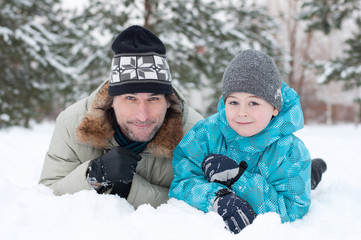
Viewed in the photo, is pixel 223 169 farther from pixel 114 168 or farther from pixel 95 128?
pixel 95 128

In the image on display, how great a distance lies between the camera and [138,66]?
2.29 m

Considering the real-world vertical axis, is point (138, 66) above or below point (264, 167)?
above

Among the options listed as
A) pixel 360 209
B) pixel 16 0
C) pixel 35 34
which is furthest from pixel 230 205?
pixel 16 0

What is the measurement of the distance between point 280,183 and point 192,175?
0.60 metres

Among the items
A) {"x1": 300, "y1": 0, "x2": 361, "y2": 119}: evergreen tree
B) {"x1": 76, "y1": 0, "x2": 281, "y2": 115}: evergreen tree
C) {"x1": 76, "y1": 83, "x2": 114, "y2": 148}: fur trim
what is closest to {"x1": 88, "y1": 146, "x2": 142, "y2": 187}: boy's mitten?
{"x1": 76, "y1": 83, "x2": 114, "y2": 148}: fur trim

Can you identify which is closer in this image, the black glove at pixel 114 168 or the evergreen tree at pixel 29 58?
the black glove at pixel 114 168

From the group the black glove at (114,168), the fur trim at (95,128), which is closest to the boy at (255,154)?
the black glove at (114,168)

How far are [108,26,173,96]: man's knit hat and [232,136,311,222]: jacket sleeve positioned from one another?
2.95 ft

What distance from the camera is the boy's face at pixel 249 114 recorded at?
2035 mm

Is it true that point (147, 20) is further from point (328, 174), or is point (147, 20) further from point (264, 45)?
point (328, 174)

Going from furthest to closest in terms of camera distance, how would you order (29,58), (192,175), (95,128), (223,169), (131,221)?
(29,58) < (95,128) < (192,175) < (223,169) < (131,221)

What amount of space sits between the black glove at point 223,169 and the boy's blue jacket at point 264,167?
36 mm

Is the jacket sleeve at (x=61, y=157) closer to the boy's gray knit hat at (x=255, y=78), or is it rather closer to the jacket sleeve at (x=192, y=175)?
the jacket sleeve at (x=192, y=175)

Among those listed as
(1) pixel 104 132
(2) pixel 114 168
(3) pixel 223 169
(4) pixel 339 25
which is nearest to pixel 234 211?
(3) pixel 223 169
